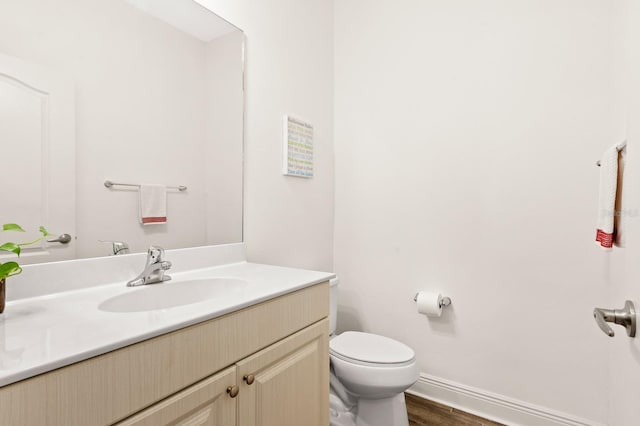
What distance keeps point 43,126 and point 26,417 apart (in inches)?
32.0

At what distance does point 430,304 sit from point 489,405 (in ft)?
1.92

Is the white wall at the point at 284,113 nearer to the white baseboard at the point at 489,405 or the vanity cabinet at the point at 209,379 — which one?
the vanity cabinet at the point at 209,379

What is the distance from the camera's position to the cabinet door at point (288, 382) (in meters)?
0.87

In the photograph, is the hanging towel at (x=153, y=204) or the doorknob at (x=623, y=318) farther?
the hanging towel at (x=153, y=204)

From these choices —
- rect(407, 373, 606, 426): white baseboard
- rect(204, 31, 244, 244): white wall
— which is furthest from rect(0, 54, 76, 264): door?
rect(407, 373, 606, 426): white baseboard

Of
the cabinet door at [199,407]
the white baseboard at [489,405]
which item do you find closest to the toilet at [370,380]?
the white baseboard at [489,405]

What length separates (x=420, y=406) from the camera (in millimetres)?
1757

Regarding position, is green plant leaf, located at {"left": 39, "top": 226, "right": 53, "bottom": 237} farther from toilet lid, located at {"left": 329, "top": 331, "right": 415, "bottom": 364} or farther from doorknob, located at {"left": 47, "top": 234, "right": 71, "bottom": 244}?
toilet lid, located at {"left": 329, "top": 331, "right": 415, "bottom": 364}

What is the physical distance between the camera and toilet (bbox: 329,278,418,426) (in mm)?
1368

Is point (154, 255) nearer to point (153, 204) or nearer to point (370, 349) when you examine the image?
point (153, 204)

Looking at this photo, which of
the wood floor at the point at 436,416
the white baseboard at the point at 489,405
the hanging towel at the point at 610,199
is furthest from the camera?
the wood floor at the point at 436,416

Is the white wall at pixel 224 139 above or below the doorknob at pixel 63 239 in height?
above

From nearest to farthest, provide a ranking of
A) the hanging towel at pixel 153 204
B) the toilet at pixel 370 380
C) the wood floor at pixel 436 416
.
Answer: the hanging towel at pixel 153 204, the toilet at pixel 370 380, the wood floor at pixel 436 416

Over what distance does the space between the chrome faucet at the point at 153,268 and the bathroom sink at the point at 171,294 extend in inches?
1.2
